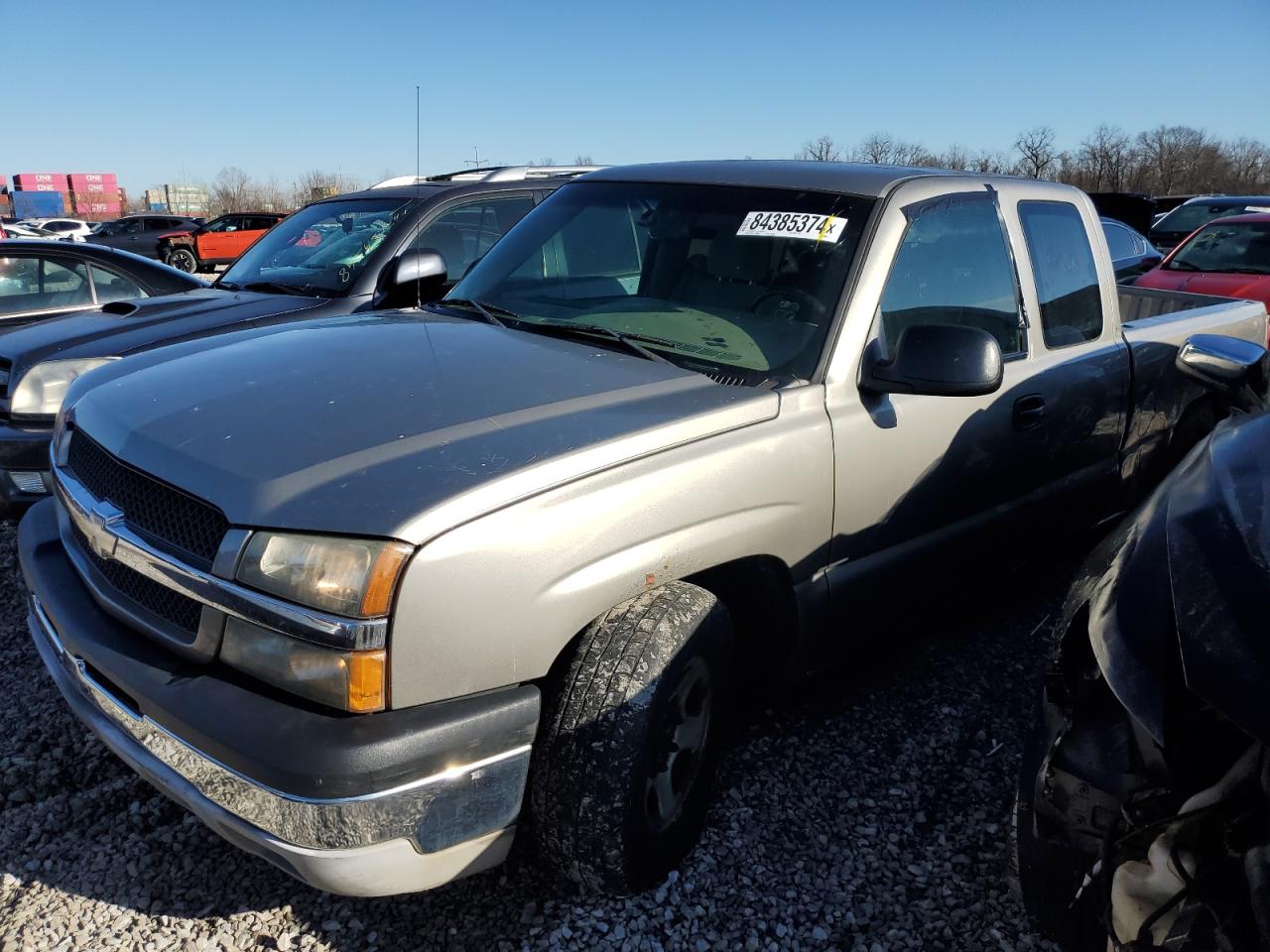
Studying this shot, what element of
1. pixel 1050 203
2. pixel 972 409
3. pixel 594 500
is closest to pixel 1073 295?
pixel 1050 203

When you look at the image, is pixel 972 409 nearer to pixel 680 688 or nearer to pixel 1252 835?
pixel 680 688

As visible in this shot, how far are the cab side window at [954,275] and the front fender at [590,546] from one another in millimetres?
555

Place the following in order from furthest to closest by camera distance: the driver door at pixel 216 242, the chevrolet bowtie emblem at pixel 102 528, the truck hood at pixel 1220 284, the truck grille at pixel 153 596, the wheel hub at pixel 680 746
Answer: the driver door at pixel 216 242, the truck hood at pixel 1220 284, the wheel hub at pixel 680 746, the chevrolet bowtie emblem at pixel 102 528, the truck grille at pixel 153 596

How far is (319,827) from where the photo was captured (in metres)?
1.82

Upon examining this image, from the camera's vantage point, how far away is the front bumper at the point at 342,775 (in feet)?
5.93

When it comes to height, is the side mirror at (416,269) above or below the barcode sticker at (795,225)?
below

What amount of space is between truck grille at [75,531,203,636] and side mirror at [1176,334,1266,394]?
3200mm

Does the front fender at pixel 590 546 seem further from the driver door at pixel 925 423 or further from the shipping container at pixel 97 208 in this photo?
the shipping container at pixel 97 208

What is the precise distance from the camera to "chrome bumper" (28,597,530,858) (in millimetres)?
1823

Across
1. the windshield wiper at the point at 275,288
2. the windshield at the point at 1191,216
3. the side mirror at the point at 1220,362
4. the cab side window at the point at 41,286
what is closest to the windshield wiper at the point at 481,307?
the windshield wiper at the point at 275,288

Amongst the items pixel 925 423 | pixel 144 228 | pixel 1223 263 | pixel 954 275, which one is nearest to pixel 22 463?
pixel 925 423

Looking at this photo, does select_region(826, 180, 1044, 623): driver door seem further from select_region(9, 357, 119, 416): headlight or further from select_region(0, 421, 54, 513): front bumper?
select_region(0, 421, 54, 513): front bumper

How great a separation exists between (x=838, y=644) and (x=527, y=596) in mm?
1279

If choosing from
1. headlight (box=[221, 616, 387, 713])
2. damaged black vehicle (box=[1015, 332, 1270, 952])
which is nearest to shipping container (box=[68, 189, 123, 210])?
headlight (box=[221, 616, 387, 713])
